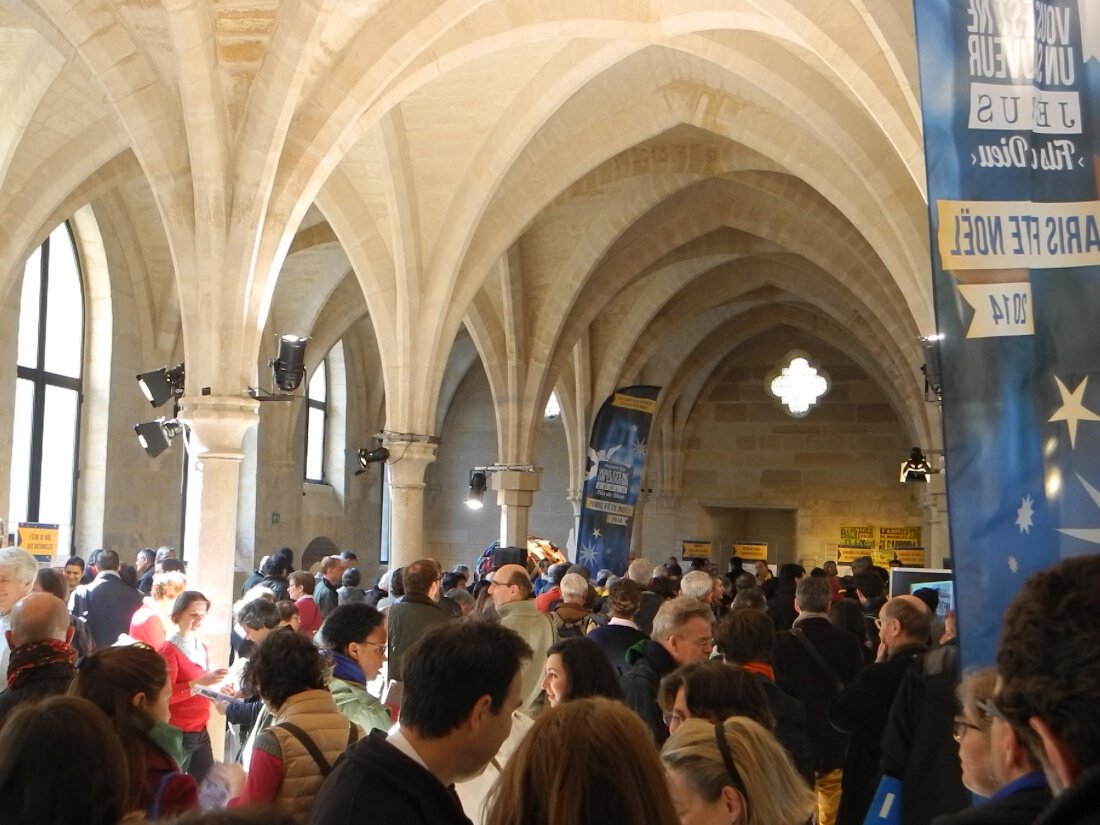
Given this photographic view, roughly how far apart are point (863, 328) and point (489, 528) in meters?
9.69

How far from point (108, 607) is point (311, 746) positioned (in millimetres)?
4887

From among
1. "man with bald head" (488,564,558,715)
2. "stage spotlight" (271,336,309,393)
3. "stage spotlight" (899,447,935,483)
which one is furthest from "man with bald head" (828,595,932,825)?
"stage spotlight" (899,447,935,483)

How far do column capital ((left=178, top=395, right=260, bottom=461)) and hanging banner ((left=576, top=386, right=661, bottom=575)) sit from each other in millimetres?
7904

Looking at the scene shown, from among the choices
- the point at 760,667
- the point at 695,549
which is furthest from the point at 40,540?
the point at 695,549

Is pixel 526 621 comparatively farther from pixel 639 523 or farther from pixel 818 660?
pixel 639 523

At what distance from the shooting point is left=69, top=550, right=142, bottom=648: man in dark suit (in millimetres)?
7570

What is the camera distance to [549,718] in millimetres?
2131

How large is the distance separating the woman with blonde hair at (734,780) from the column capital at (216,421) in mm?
7753

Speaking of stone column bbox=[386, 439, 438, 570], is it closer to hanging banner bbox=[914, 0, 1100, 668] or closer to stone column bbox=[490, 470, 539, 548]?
stone column bbox=[490, 470, 539, 548]

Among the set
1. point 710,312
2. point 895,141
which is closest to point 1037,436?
point 895,141

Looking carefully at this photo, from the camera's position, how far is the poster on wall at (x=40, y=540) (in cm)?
→ 1159

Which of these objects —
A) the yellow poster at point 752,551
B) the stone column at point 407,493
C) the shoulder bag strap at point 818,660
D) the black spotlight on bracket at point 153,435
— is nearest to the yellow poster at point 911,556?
the yellow poster at point 752,551

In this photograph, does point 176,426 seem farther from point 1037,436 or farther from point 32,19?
point 1037,436

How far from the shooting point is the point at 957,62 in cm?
375
